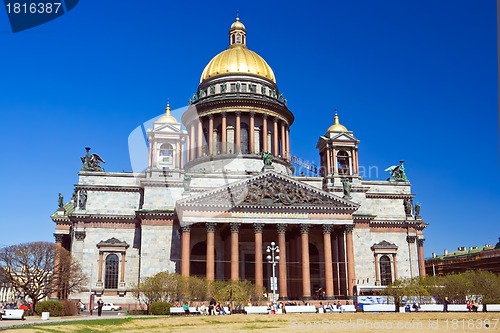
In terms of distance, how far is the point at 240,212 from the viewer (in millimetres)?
58969

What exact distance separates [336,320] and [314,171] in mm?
38582

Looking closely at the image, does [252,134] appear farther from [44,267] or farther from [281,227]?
[44,267]

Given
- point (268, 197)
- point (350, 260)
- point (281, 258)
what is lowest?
point (350, 260)

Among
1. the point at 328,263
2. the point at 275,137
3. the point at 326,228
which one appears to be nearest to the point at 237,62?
the point at 275,137

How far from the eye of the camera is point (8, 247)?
58.9m

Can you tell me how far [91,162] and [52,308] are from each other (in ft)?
93.2

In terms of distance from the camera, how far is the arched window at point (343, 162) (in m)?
73.1

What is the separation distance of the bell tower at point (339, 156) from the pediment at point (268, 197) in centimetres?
990

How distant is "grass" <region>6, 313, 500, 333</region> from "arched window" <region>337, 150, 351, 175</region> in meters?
30.0

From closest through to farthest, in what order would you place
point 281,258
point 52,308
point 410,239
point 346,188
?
point 52,308 < point 281,258 < point 346,188 < point 410,239

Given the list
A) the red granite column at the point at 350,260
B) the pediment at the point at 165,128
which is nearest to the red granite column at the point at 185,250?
the pediment at the point at 165,128

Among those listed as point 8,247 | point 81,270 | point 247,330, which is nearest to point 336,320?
point 247,330

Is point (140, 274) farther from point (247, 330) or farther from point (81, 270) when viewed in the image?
point (247, 330)

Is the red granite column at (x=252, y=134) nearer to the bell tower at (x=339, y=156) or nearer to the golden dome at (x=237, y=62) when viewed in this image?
the golden dome at (x=237, y=62)
